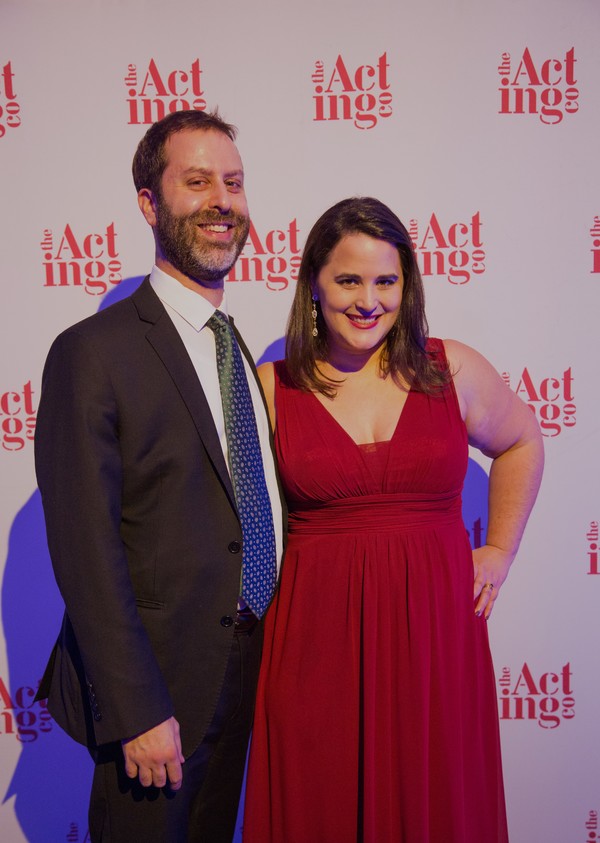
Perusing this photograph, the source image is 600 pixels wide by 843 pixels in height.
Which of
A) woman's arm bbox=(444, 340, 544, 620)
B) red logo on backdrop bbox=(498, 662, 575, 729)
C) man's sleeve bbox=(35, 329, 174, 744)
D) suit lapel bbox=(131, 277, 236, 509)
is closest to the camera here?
man's sleeve bbox=(35, 329, 174, 744)

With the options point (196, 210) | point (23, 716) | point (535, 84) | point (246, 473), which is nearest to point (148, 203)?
point (196, 210)

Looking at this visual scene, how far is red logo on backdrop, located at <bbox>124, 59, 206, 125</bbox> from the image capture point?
6.67 ft

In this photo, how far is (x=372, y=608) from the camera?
147 cm

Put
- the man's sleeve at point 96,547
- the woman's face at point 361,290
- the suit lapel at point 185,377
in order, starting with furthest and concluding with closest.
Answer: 1. the woman's face at point 361,290
2. the suit lapel at point 185,377
3. the man's sleeve at point 96,547

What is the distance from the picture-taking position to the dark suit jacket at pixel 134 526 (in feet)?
3.91

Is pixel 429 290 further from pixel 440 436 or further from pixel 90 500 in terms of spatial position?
pixel 90 500

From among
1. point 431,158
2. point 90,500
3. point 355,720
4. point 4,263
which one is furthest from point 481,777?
point 4,263

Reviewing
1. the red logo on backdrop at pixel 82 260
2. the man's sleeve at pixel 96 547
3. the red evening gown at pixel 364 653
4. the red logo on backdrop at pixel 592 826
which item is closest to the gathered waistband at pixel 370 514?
the red evening gown at pixel 364 653

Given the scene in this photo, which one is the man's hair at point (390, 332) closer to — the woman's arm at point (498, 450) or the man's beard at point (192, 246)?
the woman's arm at point (498, 450)

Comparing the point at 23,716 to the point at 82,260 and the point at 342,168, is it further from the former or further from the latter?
the point at 342,168

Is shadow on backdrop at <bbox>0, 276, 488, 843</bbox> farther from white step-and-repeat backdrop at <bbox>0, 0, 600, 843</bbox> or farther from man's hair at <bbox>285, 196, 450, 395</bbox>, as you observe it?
man's hair at <bbox>285, 196, 450, 395</bbox>

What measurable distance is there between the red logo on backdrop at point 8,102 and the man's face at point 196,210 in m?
0.88

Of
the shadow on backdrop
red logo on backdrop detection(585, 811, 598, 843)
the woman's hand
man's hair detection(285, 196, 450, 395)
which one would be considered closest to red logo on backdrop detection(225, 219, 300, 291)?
the shadow on backdrop

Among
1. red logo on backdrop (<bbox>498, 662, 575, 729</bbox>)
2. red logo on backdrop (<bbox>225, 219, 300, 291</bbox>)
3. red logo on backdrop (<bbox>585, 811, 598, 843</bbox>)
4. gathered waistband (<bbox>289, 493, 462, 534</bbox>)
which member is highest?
red logo on backdrop (<bbox>225, 219, 300, 291</bbox>)
